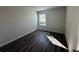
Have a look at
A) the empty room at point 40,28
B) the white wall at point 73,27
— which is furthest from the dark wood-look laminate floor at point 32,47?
the white wall at point 73,27

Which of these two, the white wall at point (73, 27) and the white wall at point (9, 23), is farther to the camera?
the white wall at point (9, 23)

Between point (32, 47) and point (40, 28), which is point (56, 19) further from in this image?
point (32, 47)

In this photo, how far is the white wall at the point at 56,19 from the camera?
5.37 m

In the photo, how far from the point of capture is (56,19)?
5.73m

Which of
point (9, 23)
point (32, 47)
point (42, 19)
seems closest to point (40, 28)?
point (42, 19)

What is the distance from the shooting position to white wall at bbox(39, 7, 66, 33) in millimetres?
5367

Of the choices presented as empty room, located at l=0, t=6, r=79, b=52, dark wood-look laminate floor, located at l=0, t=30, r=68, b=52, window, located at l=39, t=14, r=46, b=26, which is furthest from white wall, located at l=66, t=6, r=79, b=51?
window, located at l=39, t=14, r=46, b=26

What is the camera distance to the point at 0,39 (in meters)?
3.02

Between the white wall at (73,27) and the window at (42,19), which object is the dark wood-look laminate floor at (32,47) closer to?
the white wall at (73,27)

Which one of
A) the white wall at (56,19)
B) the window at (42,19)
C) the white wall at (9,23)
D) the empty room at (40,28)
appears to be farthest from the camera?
the window at (42,19)

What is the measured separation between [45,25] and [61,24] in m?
1.57
